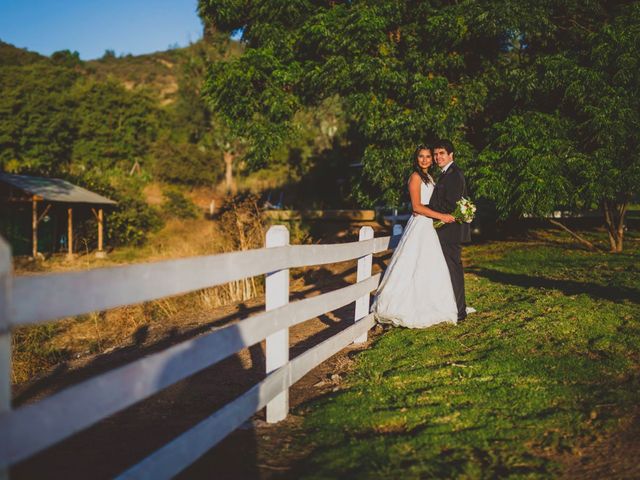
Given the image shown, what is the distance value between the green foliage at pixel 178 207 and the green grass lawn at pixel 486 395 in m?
29.7

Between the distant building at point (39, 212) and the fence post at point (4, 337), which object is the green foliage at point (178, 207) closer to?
the distant building at point (39, 212)

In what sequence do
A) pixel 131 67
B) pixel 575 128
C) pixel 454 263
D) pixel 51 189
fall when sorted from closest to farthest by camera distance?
pixel 454 263, pixel 575 128, pixel 51 189, pixel 131 67

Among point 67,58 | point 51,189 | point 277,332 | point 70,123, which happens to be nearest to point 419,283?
point 277,332

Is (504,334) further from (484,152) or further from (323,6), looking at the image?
(323,6)

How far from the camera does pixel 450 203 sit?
6.91 metres

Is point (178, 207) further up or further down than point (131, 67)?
further down

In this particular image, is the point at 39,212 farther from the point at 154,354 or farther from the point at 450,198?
the point at 154,354

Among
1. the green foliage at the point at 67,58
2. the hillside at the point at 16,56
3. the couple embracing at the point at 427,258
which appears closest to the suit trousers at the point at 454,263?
the couple embracing at the point at 427,258

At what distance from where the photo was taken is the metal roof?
2383 cm

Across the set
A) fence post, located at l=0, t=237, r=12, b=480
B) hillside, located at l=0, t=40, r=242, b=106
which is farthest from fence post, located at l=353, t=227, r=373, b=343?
hillside, located at l=0, t=40, r=242, b=106

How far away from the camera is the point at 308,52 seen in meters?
14.8

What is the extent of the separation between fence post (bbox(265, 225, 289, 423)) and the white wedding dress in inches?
111

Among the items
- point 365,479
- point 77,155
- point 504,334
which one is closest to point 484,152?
point 504,334

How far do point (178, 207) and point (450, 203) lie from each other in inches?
1215
